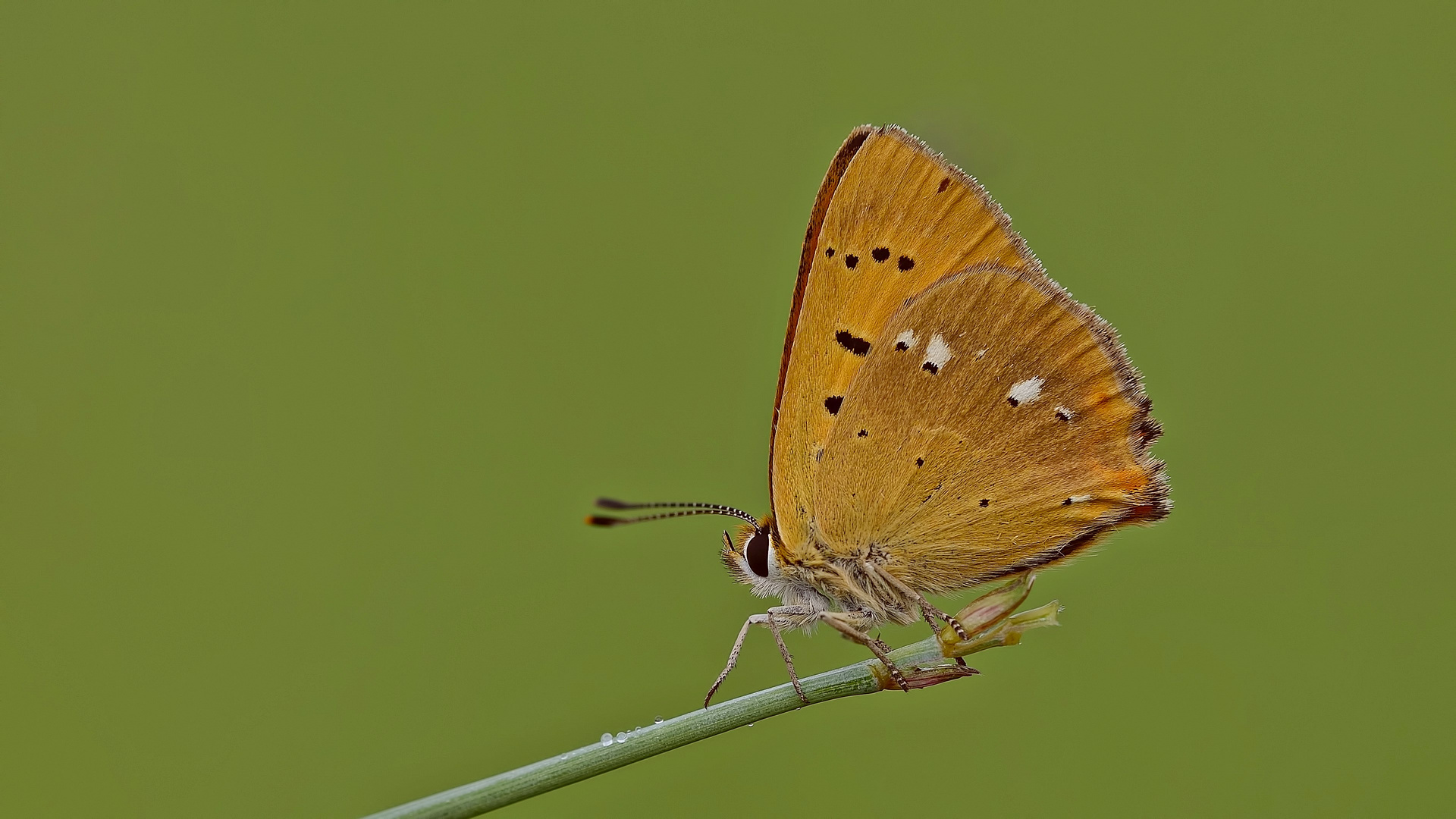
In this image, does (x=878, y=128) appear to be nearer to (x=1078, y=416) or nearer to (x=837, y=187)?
(x=837, y=187)

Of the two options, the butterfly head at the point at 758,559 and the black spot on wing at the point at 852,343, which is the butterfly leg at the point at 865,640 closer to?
the butterfly head at the point at 758,559

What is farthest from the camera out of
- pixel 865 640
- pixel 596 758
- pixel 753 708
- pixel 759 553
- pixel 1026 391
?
pixel 759 553

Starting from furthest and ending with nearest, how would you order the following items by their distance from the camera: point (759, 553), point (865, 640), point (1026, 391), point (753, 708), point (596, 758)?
point (759, 553), point (1026, 391), point (865, 640), point (753, 708), point (596, 758)

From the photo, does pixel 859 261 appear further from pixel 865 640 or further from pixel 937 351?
pixel 865 640

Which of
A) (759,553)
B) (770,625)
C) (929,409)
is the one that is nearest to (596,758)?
(770,625)

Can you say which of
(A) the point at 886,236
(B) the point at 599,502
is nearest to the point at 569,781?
(B) the point at 599,502

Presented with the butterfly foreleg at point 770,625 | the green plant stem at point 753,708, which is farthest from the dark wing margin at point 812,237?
the green plant stem at point 753,708
